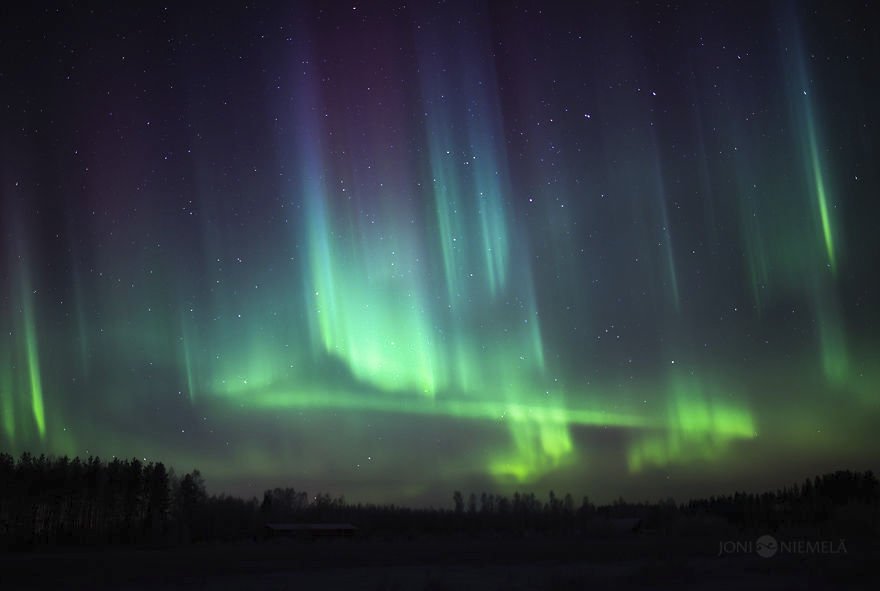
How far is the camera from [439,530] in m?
107

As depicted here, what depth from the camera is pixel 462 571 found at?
1506 inches

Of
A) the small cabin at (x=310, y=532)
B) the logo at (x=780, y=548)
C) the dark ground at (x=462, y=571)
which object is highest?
the dark ground at (x=462, y=571)

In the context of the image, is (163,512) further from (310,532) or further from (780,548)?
(780,548)

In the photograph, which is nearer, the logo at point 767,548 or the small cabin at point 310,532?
the logo at point 767,548

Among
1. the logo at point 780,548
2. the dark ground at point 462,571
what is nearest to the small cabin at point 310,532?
the dark ground at point 462,571

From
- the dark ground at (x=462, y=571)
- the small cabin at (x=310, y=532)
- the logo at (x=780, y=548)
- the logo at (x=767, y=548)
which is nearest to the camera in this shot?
the dark ground at (x=462, y=571)

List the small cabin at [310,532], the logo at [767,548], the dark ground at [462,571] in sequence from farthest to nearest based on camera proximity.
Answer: the small cabin at [310,532] → the logo at [767,548] → the dark ground at [462,571]

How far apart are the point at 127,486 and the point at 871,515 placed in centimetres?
Answer: 9362

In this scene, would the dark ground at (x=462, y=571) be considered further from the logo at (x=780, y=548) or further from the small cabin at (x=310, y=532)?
the small cabin at (x=310, y=532)

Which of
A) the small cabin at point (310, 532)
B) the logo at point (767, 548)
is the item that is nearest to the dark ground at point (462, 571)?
the logo at point (767, 548)

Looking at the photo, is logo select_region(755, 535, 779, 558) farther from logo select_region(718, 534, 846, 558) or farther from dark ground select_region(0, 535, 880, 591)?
dark ground select_region(0, 535, 880, 591)

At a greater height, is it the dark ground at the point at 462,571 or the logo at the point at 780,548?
the dark ground at the point at 462,571

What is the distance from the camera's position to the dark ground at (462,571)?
29.8 m

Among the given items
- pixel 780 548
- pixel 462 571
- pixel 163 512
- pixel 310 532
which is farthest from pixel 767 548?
pixel 163 512
